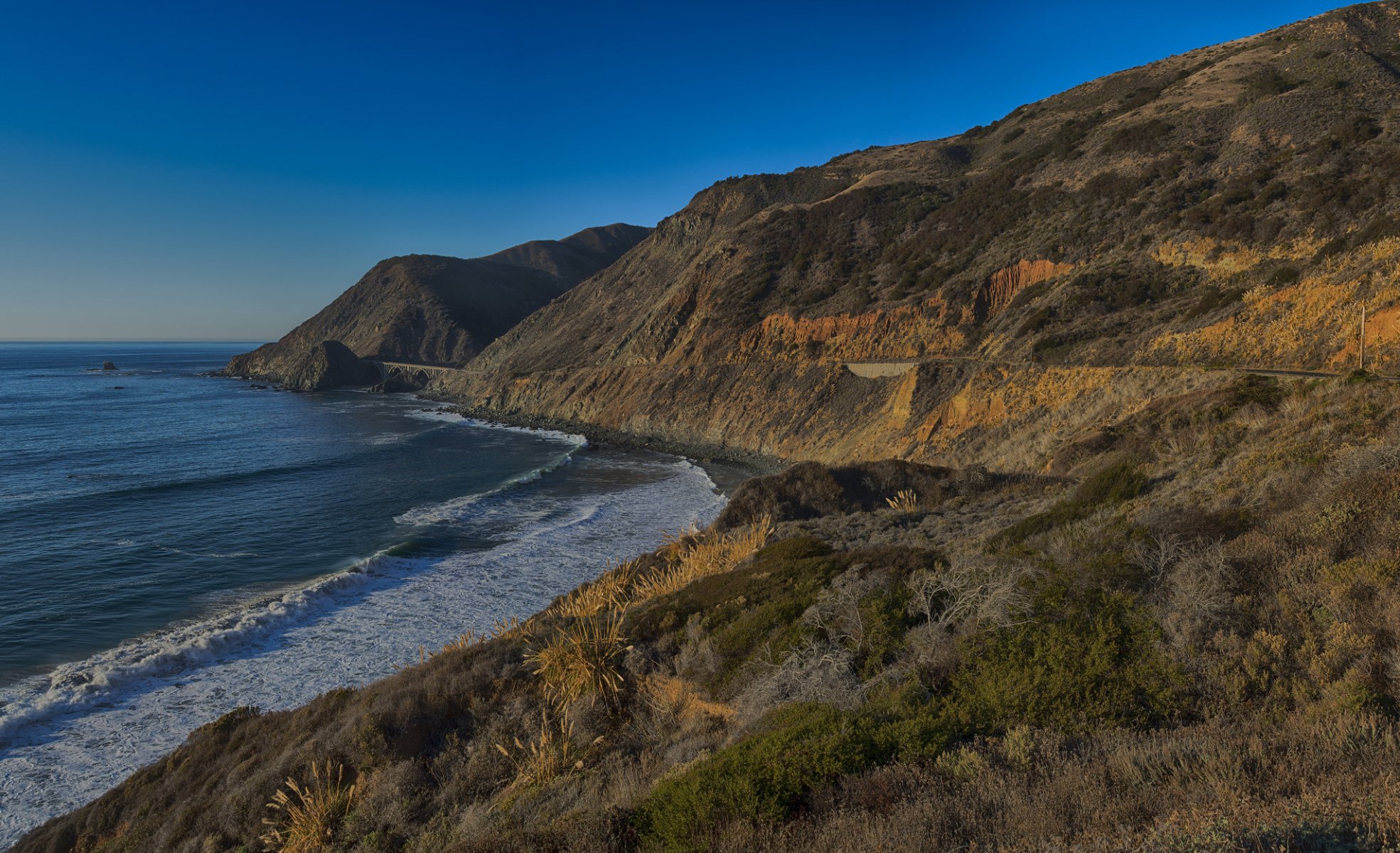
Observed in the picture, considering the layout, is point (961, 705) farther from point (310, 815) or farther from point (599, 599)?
point (310, 815)

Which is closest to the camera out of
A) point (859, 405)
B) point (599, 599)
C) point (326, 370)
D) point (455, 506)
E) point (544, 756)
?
point (544, 756)

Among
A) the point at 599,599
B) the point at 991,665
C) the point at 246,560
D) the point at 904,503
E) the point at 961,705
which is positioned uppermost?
the point at 991,665

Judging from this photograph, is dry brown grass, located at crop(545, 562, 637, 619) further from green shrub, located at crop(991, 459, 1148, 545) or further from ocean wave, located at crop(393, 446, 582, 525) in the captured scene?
ocean wave, located at crop(393, 446, 582, 525)

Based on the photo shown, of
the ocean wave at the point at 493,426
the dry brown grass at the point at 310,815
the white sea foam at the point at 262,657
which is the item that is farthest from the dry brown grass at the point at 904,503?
the ocean wave at the point at 493,426

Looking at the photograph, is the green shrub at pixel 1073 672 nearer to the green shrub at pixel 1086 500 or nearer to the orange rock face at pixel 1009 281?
the green shrub at pixel 1086 500

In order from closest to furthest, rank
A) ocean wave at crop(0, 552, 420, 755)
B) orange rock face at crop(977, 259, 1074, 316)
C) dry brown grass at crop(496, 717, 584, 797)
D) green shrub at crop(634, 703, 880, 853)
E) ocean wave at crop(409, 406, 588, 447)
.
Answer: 1. green shrub at crop(634, 703, 880, 853)
2. dry brown grass at crop(496, 717, 584, 797)
3. ocean wave at crop(0, 552, 420, 755)
4. orange rock face at crop(977, 259, 1074, 316)
5. ocean wave at crop(409, 406, 588, 447)

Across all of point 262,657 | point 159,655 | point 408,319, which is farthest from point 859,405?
point 408,319

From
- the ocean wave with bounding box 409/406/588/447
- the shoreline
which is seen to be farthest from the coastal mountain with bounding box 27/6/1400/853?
the ocean wave with bounding box 409/406/588/447
